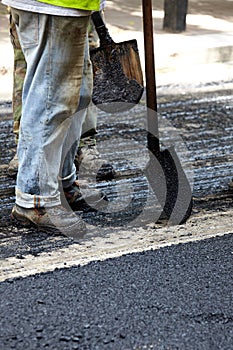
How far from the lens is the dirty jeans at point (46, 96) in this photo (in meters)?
3.81

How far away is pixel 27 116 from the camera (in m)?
4.00

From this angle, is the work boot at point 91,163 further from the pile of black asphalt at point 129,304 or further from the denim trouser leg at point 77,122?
the pile of black asphalt at point 129,304

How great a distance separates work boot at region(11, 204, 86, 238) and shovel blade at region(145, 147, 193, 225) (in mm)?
454

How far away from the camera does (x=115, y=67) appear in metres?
4.51

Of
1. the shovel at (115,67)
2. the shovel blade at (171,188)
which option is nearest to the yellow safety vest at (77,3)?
the shovel at (115,67)

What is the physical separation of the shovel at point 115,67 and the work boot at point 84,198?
1.90 feet

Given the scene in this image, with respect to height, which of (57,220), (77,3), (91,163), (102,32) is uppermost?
(77,3)

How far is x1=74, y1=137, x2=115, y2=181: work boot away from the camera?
491cm

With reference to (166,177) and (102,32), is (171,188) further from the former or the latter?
(102,32)

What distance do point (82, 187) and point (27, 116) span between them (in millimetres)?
754

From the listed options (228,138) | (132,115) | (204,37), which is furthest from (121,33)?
(228,138)

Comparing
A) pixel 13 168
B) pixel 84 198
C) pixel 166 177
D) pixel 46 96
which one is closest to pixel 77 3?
pixel 46 96

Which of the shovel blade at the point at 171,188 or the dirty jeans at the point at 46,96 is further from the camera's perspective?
the shovel blade at the point at 171,188

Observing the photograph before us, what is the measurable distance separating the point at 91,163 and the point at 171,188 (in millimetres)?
845
